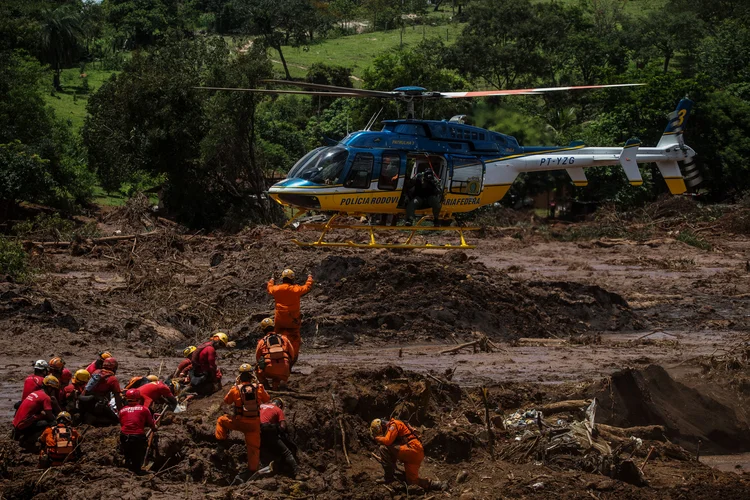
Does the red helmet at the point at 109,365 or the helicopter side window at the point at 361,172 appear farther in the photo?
the helicopter side window at the point at 361,172

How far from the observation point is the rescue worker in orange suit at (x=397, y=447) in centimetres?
1089

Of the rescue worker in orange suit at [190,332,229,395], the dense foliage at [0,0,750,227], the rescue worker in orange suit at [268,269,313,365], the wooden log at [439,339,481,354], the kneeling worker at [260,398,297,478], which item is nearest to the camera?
the kneeling worker at [260,398,297,478]

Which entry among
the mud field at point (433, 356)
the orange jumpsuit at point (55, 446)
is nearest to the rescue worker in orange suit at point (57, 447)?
the orange jumpsuit at point (55, 446)

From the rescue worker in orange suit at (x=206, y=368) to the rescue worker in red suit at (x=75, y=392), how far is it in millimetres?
1421

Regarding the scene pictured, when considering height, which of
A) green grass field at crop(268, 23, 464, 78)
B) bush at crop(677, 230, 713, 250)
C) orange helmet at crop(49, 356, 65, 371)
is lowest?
bush at crop(677, 230, 713, 250)

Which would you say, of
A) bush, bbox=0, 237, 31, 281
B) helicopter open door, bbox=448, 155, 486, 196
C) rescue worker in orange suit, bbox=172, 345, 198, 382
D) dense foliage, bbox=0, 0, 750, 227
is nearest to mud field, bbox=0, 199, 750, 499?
bush, bbox=0, 237, 31, 281

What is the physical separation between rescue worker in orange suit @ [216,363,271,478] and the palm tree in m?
53.6

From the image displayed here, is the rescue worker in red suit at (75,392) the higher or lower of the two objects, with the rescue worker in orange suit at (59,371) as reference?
lower

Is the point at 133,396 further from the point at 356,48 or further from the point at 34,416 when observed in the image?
the point at 356,48

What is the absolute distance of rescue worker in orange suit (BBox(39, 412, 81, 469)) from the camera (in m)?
10.8

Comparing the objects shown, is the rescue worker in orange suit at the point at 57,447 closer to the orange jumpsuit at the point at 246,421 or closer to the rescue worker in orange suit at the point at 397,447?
the orange jumpsuit at the point at 246,421

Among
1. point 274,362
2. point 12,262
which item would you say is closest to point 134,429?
point 274,362

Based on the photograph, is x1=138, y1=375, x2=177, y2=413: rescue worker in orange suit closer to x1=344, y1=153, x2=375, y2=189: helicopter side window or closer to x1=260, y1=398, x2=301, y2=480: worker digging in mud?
x1=260, y1=398, x2=301, y2=480: worker digging in mud

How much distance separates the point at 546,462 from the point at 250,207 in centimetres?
2616
